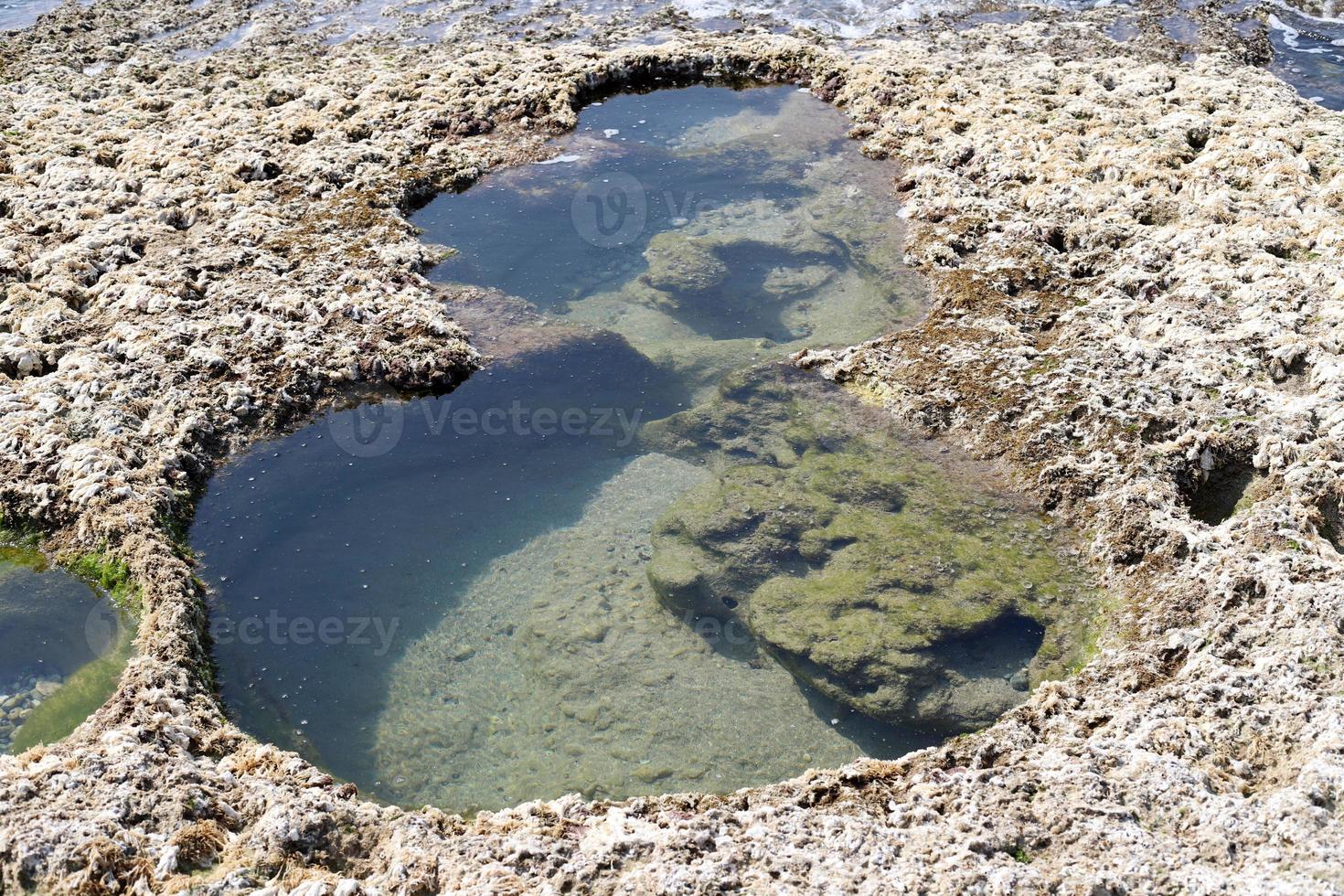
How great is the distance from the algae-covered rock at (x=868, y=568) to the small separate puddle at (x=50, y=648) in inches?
176

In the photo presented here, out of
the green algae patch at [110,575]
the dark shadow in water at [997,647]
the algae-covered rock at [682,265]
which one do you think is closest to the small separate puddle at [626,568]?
the dark shadow in water at [997,647]

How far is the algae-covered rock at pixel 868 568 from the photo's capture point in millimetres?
7641

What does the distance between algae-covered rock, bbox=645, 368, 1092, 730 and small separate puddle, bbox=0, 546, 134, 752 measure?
448 cm

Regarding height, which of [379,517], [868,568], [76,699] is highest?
[868,568]

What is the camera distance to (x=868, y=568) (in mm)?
8500

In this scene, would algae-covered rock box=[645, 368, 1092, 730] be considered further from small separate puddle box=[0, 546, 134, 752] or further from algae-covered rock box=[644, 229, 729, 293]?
small separate puddle box=[0, 546, 134, 752]

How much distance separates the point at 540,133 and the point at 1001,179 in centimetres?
730

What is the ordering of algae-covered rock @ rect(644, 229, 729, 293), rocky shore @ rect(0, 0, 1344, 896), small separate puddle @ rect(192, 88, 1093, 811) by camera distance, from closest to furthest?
1. rocky shore @ rect(0, 0, 1344, 896)
2. small separate puddle @ rect(192, 88, 1093, 811)
3. algae-covered rock @ rect(644, 229, 729, 293)

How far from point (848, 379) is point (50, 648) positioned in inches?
309

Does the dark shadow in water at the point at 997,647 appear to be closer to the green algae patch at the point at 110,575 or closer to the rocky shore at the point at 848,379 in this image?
the rocky shore at the point at 848,379

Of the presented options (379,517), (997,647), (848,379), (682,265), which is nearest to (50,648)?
(379,517)

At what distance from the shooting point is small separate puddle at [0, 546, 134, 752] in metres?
7.24

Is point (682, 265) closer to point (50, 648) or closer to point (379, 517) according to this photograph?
point (379, 517)

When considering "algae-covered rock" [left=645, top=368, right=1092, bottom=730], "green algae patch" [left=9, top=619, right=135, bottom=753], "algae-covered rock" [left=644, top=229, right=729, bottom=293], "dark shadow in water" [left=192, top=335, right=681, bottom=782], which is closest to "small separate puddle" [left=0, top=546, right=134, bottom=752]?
"green algae patch" [left=9, top=619, right=135, bottom=753]
